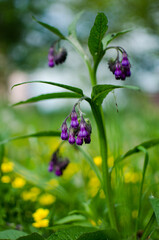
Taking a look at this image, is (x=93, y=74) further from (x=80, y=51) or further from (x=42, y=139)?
(x=42, y=139)

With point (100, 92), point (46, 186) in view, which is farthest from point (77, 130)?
point (46, 186)

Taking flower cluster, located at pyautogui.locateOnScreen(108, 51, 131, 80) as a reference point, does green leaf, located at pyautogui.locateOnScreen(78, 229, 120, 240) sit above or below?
below

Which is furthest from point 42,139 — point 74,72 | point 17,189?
point 74,72

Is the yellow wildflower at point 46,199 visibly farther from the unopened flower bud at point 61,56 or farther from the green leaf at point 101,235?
the unopened flower bud at point 61,56

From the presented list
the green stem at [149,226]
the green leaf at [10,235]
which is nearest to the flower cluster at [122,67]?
the green stem at [149,226]

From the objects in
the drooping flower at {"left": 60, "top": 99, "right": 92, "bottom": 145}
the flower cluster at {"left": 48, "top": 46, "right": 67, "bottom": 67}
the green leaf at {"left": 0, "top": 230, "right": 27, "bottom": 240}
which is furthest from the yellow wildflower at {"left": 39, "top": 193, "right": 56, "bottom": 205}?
the flower cluster at {"left": 48, "top": 46, "right": 67, "bottom": 67}

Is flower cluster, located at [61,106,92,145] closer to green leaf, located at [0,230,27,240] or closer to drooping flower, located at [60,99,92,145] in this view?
drooping flower, located at [60,99,92,145]
